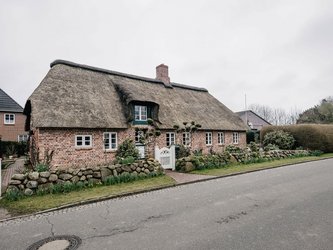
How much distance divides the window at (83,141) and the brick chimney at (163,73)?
466 inches

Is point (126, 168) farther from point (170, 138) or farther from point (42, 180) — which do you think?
point (170, 138)

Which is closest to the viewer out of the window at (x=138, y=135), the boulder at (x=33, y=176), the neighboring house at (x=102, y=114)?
the boulder at (x=33, y=176)

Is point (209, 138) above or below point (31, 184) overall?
above

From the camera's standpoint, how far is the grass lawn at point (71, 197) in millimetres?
7724

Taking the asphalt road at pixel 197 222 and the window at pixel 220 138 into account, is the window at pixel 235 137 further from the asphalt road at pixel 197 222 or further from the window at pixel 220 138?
the asphalt road at pixel 197 222

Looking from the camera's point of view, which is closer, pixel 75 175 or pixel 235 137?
pixel 75 175

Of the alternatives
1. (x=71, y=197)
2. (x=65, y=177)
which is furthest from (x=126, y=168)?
(x=71, y=197)

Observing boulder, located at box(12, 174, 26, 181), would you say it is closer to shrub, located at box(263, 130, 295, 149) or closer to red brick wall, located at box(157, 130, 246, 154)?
red brick wall, located at box(157, 130, 246, 154)

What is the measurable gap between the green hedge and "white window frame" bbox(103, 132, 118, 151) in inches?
809

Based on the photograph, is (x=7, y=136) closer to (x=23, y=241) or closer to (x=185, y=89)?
(x=185, y=89)

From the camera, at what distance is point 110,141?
55.4 ft

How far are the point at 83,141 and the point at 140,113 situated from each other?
199 inches

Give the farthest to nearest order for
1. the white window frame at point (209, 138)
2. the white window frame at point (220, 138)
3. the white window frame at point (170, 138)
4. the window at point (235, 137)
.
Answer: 1. the window at point (235, 137)
2. the white window frame at point (220, 138)
3. the white window frame at point (209, 138)
4. the white window frame at point (170, 138)

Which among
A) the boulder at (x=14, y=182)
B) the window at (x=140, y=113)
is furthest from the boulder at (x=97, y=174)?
the window at (x=140, y=113)
